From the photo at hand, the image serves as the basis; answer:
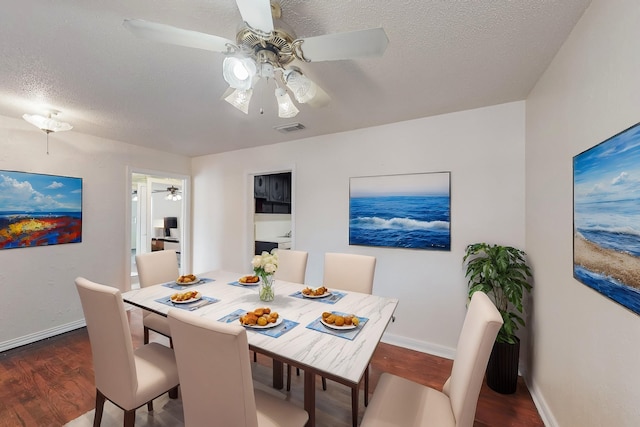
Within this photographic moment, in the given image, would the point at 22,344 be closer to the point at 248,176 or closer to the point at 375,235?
the point at 248,176

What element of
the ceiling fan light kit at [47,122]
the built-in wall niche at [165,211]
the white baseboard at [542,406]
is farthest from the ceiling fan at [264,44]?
the built-in wall niche at [165,211]

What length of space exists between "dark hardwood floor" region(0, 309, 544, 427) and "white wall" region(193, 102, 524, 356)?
0.34 m

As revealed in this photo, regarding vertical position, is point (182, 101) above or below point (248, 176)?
above

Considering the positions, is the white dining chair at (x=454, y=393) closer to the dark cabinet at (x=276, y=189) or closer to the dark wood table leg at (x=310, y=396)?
the dark wood table leg at (x=310, y=396)

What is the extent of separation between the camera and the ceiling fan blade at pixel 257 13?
943mm

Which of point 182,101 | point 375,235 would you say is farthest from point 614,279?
point 182,101

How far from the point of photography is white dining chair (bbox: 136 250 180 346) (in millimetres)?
2197

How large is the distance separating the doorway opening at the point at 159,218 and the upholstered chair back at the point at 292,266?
2644 mm

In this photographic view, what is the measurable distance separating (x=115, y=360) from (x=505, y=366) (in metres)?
2.64

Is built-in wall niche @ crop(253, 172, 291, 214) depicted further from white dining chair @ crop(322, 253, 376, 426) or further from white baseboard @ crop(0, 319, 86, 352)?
white baseboard @ crop(0, 319, 86, 352)

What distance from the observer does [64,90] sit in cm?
209

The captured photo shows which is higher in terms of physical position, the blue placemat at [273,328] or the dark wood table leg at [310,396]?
the blue placemat at [273,328]

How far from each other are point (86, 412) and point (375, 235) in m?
2.76

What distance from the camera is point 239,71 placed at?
126 centimetres
